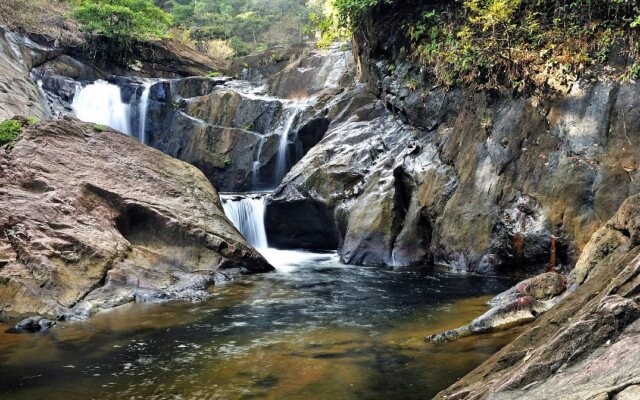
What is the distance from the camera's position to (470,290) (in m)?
9.31

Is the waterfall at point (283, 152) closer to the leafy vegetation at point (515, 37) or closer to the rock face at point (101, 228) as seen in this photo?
the leafy vegetation at point (515, 37)

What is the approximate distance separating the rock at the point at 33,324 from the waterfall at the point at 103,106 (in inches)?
554

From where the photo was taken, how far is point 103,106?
68.8ft

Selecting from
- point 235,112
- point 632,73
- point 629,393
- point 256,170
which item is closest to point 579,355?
point 629,393

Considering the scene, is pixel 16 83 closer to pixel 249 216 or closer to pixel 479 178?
pixel 249 216

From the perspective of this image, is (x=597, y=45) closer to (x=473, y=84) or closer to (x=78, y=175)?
(x=473, y=84)

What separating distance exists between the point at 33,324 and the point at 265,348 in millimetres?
3456

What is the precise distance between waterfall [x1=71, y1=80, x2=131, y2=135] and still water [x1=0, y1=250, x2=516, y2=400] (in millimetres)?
13299

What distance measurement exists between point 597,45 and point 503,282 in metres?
4.96

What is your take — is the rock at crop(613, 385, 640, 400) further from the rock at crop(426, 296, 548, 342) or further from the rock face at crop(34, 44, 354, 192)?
the rock face at crop(34, 44, 354, 192)

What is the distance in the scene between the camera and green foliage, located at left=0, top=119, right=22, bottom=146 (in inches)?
432

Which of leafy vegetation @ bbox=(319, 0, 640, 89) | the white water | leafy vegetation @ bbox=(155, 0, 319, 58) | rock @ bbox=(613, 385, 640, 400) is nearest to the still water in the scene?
rock @ bbox=(613, 385, 640, 400)

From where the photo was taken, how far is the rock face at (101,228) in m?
8.66

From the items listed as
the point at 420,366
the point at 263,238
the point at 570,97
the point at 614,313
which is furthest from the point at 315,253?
the point at 614,313
